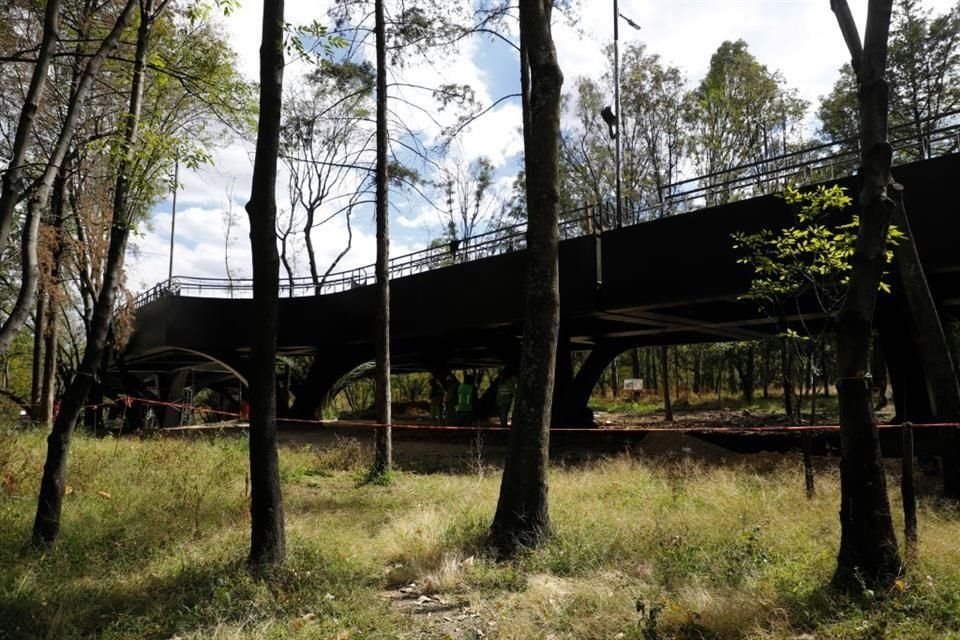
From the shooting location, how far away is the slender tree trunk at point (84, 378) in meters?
6.39

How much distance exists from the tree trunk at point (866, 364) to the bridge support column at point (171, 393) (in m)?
30.3

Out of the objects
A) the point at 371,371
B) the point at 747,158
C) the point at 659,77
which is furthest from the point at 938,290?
the point at 371,371

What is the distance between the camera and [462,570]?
5703mm

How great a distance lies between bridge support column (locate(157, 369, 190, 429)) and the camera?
101 feet

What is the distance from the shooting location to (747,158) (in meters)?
26.5

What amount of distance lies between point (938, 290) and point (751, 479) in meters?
6.77

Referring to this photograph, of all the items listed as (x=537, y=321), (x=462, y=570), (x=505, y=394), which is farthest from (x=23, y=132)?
(x=505, y=394)

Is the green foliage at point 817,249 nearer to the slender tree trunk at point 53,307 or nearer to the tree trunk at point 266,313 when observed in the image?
the tree trunk at point 266,313

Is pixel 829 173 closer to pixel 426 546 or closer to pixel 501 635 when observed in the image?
pixel 426 546

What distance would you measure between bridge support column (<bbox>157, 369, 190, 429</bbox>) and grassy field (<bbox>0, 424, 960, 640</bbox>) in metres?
23.2

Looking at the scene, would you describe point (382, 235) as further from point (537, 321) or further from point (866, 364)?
point (866, 364)

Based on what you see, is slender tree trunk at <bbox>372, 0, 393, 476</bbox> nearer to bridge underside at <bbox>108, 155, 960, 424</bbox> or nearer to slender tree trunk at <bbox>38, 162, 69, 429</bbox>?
bridge underside at <bbox>108, 155, 960, 424</bbox>

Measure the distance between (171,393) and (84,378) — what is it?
30495 mm

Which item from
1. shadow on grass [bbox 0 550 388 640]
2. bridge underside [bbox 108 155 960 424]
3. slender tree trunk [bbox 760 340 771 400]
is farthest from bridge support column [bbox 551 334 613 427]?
slender tree trunk [bbox 760 340 771 400]
